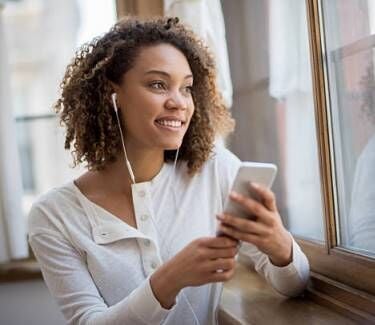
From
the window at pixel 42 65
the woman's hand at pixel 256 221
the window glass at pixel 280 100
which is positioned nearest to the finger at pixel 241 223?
the woman's hand at pixel 256 221

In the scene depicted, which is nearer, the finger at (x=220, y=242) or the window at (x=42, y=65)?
the finger at (x=220, y=242)

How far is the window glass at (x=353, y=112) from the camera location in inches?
41.3

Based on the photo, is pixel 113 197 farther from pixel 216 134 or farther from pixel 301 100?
pixel 301 100

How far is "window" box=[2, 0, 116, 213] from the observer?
199 centimetres

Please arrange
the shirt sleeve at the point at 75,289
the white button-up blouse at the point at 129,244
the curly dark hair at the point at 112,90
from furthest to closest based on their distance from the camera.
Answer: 1. the curly dark hair at the point at 112,90
2. the white button-up blouse at the point at 129,244
3. the shirt sleeve at the point at 75,289

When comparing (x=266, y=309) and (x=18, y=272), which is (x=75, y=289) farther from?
(x=18, y=272)

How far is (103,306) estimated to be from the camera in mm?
1060

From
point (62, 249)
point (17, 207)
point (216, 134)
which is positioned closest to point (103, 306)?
point (62, 249)

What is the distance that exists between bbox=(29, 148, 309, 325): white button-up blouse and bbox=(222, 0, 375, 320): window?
103 millimetres

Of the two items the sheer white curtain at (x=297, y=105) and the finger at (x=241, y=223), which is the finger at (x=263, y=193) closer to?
the finger at (x=241, y=223)

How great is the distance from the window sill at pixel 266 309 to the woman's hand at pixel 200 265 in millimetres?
241

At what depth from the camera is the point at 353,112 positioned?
111 centimetres

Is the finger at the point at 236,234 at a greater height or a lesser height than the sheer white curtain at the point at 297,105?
lesser

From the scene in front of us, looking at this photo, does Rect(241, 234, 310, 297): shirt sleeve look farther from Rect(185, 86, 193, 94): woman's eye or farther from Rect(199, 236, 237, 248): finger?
Rect(185, 86, 193, 94): woman's eye
